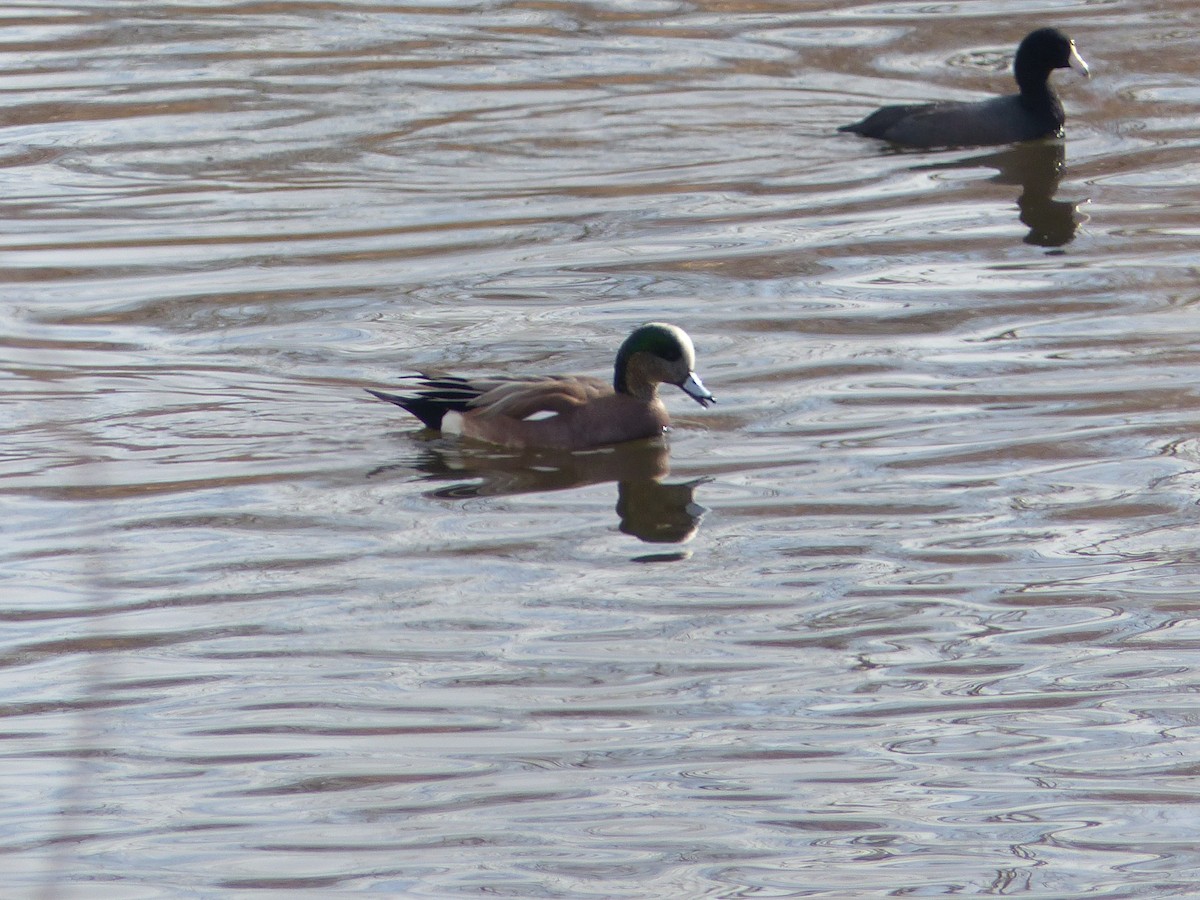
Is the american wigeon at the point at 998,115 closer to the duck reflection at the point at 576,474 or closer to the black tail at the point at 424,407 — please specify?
the duck reflection at the point at 576,474

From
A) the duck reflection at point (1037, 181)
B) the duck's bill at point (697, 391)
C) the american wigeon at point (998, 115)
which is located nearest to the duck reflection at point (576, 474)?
the duck's bill at point (697, 391)

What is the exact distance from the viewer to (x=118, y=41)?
15133 millimetres

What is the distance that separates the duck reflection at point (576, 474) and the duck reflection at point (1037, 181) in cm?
346

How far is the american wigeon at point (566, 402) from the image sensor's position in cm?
845

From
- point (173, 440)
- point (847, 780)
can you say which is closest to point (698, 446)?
point (173, 440)

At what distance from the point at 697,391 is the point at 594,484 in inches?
23.3

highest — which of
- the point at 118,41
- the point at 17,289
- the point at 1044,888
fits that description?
the point at 118,41

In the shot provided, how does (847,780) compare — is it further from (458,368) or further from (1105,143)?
(1105,143)

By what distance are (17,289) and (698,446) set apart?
3.86 m

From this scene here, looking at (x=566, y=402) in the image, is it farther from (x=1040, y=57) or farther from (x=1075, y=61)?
(x=1075, y=61)

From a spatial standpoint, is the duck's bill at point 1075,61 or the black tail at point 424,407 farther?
the duck's bill at point 1075,61

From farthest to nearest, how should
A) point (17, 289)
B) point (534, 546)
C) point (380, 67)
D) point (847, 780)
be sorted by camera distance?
point (380, 67) → point (17, 289) → point (534, 546) → point (847, 780)

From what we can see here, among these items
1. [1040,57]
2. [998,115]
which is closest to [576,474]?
[998,115]

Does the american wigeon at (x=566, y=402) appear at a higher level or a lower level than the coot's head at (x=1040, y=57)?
lower
